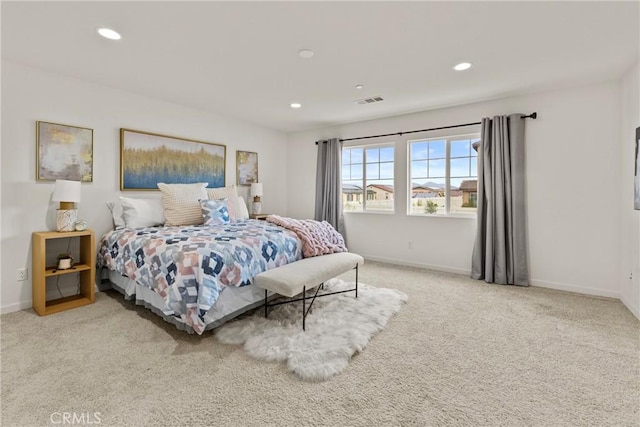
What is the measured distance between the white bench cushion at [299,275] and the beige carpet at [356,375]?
524 mm

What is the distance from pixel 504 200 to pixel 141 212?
4330 mm

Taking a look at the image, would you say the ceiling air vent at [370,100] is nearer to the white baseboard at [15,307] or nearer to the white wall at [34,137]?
the white wall at [34,137]

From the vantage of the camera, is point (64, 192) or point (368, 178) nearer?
point (64, 192)

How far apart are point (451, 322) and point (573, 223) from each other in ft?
6.90

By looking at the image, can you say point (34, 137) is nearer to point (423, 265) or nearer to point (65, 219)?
point (65, 219)

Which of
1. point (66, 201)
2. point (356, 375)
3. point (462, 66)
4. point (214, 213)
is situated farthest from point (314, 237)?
point (66, 201)

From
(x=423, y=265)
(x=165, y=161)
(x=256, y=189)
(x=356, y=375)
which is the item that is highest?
(x=165, y=161)

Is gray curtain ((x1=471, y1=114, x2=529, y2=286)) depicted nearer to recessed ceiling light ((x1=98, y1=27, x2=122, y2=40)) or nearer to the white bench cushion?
the white bench cushion

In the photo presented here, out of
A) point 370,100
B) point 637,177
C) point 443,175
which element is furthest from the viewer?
point 443,175

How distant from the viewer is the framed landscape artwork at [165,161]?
3539 mm

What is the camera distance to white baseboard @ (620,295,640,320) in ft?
8.61

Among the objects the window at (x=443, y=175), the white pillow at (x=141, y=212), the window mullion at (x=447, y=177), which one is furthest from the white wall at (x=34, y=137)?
the window mullion at (x=447, y=177)

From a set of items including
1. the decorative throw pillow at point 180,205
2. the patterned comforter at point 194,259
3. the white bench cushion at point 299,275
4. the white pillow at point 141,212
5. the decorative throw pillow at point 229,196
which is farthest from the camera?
the decorative throw pillow at point 229,196

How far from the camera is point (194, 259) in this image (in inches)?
86.0
